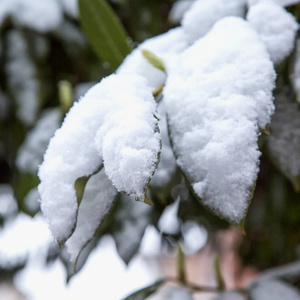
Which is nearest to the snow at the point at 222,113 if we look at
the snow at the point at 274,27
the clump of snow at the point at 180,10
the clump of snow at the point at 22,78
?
the snow at the point at 274,27

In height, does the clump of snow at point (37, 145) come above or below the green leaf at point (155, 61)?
below

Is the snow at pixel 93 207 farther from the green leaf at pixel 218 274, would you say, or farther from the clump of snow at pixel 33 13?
the clump of snow at pixel 33 13

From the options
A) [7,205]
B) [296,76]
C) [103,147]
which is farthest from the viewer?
[7,205]

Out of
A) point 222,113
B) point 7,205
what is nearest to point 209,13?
point 222,113

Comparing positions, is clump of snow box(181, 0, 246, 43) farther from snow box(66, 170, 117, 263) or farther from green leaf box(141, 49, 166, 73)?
snow box(66, 170, 117, 263)

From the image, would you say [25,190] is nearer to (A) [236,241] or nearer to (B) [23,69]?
(B) [23,69]

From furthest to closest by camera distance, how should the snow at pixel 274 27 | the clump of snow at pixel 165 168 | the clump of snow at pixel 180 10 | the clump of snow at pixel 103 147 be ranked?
the clump of snow at pixel 180 10, the clump of snow at pixel 165 168, the snow at pixel 274 27, the clump of snow at pixel 103 147

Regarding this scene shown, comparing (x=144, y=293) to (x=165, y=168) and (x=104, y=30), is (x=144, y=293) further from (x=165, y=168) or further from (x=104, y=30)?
(x=104, y=30)

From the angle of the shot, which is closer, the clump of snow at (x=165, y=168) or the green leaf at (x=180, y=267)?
the clump of snow at (x=165, y=168)
